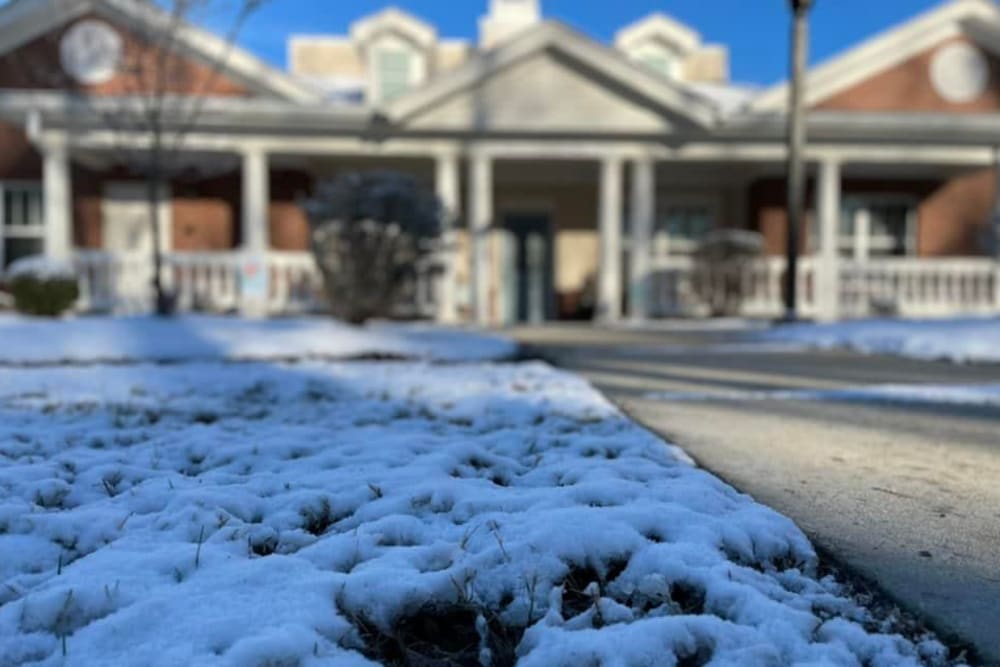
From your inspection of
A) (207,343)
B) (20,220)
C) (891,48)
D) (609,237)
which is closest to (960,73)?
(891,48)

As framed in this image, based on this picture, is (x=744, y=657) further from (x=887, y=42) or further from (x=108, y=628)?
(x=887, y=42)

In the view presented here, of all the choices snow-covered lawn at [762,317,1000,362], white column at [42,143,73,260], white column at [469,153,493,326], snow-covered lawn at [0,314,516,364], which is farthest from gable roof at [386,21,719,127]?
snow-covered lawn at [0,314,516,364]

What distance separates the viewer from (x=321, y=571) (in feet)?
6.17

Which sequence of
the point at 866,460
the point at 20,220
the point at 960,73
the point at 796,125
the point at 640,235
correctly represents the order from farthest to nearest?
the point at 960,73, the point at 20,220, the point at 640,235, the point at 796,125, the point at 866,460

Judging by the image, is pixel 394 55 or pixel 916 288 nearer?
pixel 916 288

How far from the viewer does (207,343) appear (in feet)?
23.0

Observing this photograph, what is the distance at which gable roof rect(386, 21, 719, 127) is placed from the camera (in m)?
11.8

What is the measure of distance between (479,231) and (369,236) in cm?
403

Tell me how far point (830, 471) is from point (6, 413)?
153 inches

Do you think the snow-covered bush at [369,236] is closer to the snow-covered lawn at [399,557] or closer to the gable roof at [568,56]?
the gable roof at [568,56]

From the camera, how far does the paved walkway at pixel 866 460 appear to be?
→ 6.26ft

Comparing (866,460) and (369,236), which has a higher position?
(369,236)

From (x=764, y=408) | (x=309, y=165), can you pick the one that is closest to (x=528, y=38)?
(x=309, y=165)

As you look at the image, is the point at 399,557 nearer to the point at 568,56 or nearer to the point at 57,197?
the point at 568,56
